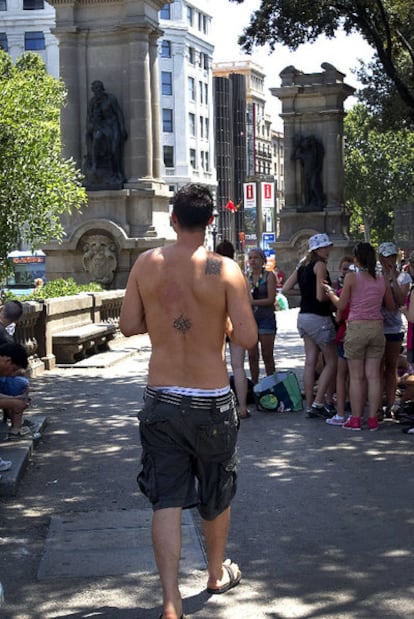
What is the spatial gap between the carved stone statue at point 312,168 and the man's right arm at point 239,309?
3333cm

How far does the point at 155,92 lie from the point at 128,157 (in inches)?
66.0

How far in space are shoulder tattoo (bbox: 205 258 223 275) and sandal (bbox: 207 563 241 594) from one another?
1575 mm

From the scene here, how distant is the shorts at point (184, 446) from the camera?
5234 millimetres

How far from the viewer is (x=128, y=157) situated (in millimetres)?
26141

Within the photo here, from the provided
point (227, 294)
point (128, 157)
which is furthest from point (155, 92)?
point (227, 294)

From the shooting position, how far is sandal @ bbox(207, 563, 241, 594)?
18.6 ft

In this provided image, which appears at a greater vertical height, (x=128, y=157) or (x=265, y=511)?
(x=128, y=157)

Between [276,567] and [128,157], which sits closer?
[276,567]

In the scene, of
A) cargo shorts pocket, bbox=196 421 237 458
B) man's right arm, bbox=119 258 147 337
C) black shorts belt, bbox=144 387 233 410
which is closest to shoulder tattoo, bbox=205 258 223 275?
man's right arm, bbox=119 258 147 337

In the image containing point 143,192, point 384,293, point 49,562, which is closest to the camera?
point 49,562

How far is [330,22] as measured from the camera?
20.9m

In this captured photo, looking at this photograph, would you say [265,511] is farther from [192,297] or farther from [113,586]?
[192,297]

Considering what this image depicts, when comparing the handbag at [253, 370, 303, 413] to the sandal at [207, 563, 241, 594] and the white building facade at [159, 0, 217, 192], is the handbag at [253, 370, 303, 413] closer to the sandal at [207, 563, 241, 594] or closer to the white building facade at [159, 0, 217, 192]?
the sandal at [207, 563, 241, 594]

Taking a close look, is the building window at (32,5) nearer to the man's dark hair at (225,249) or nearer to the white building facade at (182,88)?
the white building facade at (182,88)
